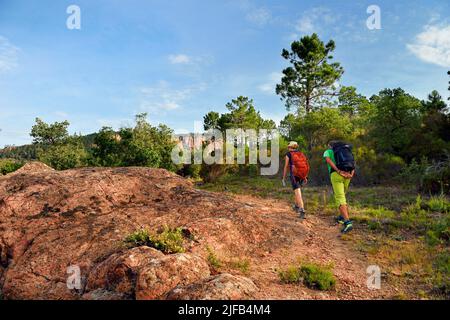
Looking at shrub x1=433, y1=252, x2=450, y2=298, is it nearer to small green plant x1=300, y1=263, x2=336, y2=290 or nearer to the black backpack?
small green plant x1=300, y1=263, x2=336, y2=290

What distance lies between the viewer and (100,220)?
7238 mm

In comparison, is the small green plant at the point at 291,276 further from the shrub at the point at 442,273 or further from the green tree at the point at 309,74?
the green tree at the point at 309,74

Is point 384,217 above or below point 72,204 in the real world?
below

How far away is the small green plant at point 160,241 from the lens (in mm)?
5477

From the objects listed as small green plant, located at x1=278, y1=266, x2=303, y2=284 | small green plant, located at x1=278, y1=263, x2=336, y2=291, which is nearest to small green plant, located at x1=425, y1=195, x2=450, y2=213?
small green plant, located at x1=278, y1=263, x2=336, y2=291

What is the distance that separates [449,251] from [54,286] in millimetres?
7628

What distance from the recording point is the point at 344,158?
305 inches

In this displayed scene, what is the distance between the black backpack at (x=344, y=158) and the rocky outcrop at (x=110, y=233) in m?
1.95
